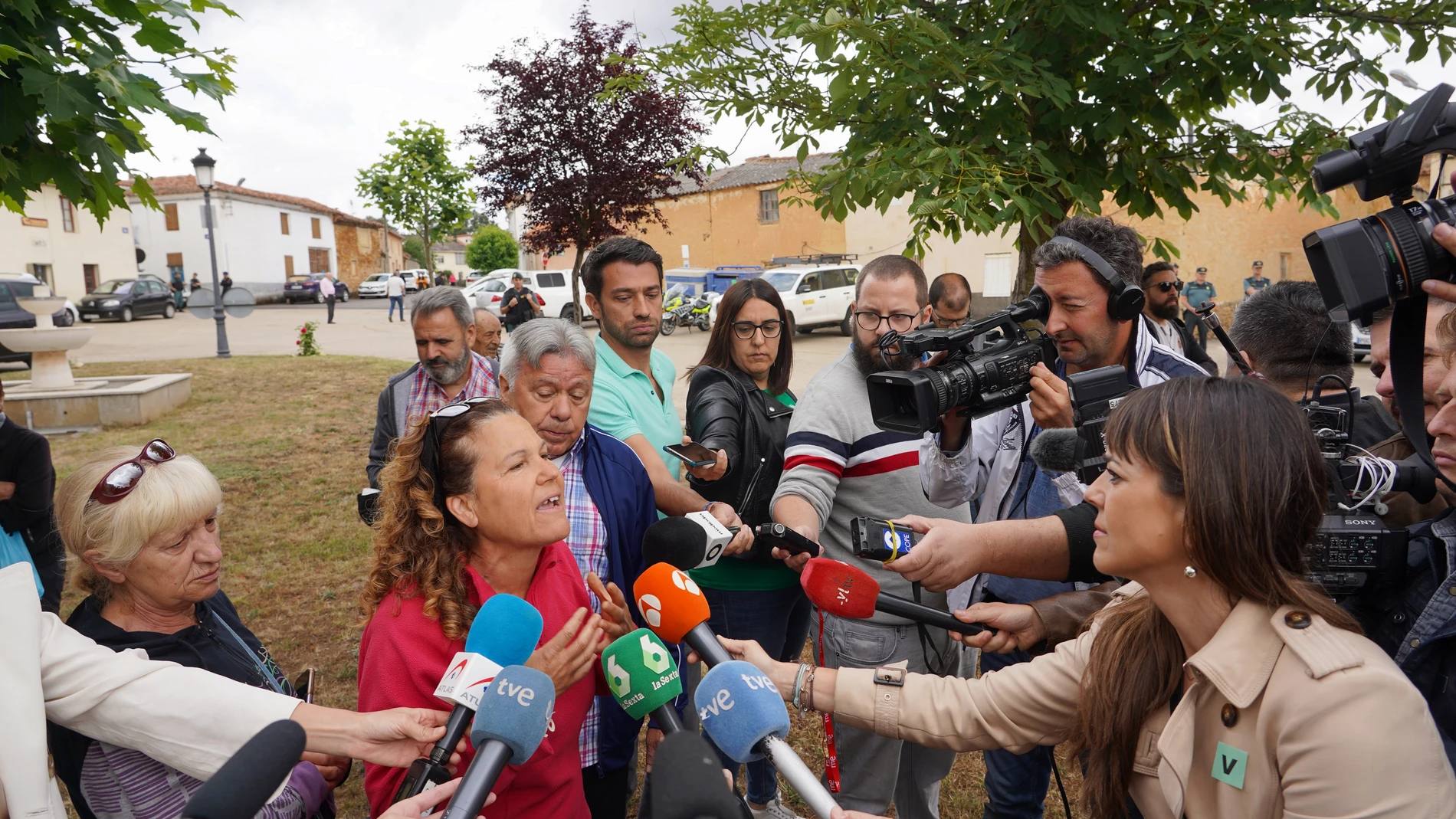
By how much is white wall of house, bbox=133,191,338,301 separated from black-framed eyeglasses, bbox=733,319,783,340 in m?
43.6

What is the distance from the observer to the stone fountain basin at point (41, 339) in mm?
11625

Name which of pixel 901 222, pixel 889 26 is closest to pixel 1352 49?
pixel 889 26

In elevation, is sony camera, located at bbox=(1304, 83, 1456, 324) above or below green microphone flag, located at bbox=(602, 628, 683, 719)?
above

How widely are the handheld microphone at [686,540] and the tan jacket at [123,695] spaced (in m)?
0.89

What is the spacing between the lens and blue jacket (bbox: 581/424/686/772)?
2539 millimetres

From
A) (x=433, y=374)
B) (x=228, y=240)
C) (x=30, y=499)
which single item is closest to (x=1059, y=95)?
(x=433, y=374)

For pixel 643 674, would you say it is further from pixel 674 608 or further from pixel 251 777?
pixel 251 777

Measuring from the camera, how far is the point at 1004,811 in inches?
113

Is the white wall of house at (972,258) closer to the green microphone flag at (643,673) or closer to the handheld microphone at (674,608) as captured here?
the handheld microphone at (674,608)

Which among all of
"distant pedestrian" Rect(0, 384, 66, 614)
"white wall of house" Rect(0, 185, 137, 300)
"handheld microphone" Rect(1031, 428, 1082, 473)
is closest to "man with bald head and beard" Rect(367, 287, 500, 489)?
→ "distant pedestrian" Rect(0, 384, 66, 614)

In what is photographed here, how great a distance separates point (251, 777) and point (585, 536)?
→ 159 cm

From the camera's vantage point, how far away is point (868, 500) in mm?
2928

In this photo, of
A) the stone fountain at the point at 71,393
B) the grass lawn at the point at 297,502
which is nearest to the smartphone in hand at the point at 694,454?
the grass lawn at the point at 297,502

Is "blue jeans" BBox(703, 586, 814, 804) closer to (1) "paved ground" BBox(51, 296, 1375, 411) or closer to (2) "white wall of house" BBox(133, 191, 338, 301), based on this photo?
(1) "paved ground" BBox(51, 296, 1375, 411)
